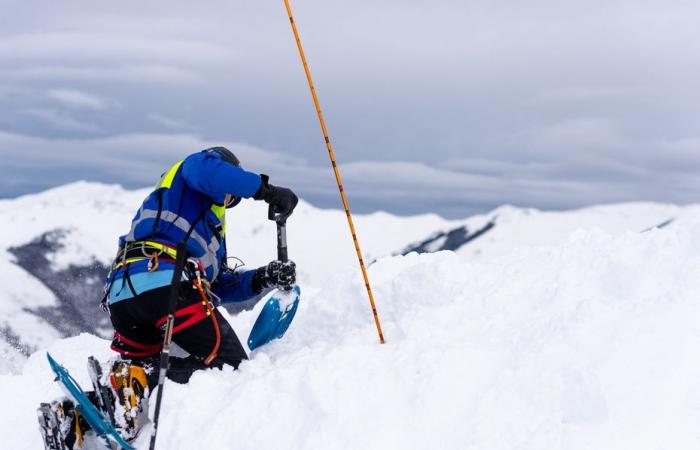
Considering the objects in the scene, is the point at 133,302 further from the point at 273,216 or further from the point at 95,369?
the point at 273,216

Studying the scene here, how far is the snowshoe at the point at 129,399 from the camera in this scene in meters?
Answer: 6.13

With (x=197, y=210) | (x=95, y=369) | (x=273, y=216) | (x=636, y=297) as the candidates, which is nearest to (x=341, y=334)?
(x=273, y=216)

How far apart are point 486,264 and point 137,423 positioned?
4439 millimetres

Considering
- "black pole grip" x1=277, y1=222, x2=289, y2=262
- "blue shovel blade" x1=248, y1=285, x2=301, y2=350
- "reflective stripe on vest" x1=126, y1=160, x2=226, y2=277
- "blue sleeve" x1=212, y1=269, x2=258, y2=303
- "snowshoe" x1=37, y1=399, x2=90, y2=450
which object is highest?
"reflective stripe on vest" x1=126, y1=160, x2=226, y2=277

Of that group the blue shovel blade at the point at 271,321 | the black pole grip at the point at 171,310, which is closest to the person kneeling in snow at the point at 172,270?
the black pole grip at the point at 171,310

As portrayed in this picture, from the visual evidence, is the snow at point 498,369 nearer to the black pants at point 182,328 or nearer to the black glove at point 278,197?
the black pants at point 182,328

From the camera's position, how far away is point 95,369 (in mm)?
6164

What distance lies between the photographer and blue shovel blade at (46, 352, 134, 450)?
5.92 meters

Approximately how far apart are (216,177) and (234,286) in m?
2.13

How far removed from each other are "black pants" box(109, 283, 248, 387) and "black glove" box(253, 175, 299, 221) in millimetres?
1163

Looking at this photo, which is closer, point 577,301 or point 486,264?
point 577,301

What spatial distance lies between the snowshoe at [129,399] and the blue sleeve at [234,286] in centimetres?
202

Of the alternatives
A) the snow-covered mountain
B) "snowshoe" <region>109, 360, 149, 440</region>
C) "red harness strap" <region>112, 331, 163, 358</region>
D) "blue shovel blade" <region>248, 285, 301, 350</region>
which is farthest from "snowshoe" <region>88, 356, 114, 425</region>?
"blue shovel blade" <region>248, 285, 301, 350</region>

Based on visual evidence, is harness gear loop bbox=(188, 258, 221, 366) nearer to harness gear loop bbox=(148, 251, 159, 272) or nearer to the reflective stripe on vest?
the reflective stripe on vest
